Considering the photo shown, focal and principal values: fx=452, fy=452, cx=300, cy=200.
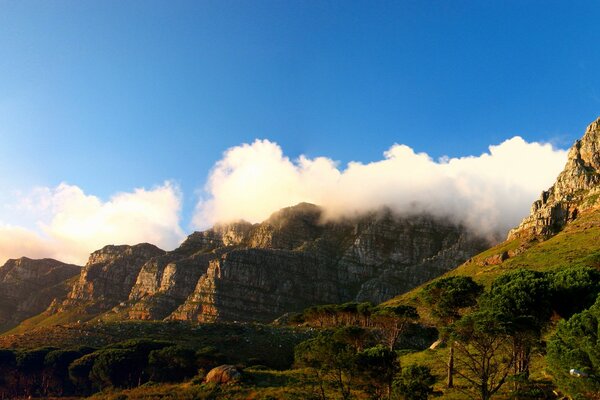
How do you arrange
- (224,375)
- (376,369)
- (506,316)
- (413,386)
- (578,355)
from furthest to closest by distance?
(224,375) → (376,369) → (413,386) → (506,316) → (578,355)

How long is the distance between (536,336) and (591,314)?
554cm

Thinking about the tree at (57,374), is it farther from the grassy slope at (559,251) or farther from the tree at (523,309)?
the grassy slope at (559,251)

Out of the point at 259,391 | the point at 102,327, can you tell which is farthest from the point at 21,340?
the point at 259,391

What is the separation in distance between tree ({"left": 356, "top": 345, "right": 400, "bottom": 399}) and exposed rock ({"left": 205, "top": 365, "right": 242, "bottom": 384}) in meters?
30.3

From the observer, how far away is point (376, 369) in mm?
48750

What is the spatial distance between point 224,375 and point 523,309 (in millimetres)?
46991

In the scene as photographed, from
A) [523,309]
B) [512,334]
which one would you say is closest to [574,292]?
[523,309]

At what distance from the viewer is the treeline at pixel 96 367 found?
87.8m

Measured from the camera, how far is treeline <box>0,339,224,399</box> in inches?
3457

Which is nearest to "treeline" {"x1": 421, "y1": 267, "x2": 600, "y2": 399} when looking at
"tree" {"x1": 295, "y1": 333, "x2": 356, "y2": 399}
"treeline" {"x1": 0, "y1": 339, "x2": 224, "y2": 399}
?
"tree" {"x1": 295, "y1": 333, "x2": 356, "y2": 399}

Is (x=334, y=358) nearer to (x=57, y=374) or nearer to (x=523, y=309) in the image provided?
(x=523, y=309)

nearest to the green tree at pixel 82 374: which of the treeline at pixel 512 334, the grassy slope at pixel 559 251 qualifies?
the treeline at pixel 512 334

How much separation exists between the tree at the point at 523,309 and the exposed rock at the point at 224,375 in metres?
40.2

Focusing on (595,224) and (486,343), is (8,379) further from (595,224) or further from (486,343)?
(595,224)
